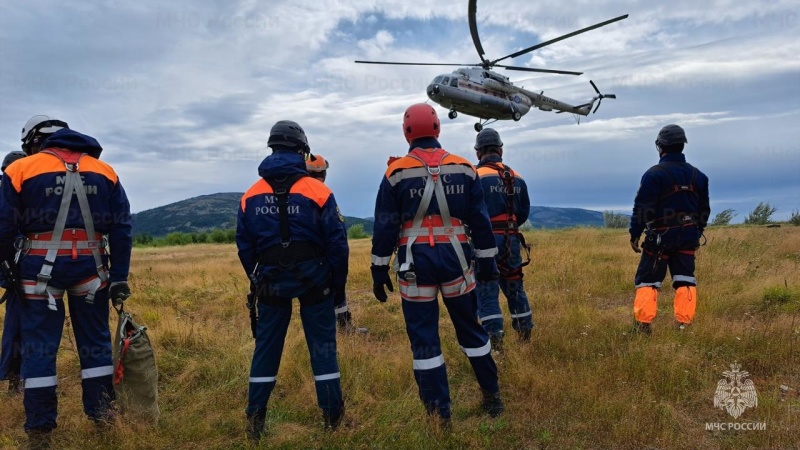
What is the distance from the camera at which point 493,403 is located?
4055 millimetres

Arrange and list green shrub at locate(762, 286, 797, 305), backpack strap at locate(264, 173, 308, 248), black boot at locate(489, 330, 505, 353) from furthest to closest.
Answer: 1. green shrub at locate(762, 286, 797, 305)
2. black boot at locate(489, 330, 505, 353)
3. backpack strap at locate(264, 173, 308, 248)

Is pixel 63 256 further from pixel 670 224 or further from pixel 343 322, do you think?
pixel 670 224

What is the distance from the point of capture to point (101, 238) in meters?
4.03

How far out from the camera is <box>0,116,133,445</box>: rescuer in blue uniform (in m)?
3.69

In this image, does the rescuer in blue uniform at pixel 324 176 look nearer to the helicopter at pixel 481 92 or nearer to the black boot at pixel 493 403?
the black boot at pixel 493 403

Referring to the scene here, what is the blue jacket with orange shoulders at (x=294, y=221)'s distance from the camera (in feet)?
12.5

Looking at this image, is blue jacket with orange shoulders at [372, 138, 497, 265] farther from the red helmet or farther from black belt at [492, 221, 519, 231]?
black belt at [492, 221, 519, 231]

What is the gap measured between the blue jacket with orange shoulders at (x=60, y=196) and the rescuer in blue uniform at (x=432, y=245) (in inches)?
84.8

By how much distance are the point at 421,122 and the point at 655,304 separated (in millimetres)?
3735

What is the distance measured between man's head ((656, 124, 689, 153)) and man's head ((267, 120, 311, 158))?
445 cm

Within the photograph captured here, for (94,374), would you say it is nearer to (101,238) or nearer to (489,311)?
(101,238)

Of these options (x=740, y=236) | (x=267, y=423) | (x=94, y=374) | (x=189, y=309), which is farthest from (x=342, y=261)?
(x=740, y=236)

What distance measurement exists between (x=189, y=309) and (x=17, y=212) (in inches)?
226

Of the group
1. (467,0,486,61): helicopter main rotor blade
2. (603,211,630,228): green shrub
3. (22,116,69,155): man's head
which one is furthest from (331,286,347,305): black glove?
(603,211,630,228): green shrub
